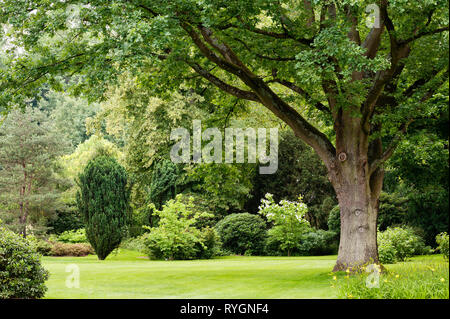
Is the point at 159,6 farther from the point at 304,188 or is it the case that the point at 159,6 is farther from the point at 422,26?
the point at 304,188

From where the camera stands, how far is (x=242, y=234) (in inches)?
1003

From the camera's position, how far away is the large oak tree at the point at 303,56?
9.65 meters

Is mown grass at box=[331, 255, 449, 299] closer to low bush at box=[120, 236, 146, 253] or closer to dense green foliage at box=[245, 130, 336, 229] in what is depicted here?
low bush at box=[120, 236, 146, 253]

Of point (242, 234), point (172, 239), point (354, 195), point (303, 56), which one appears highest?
point (303, 56)

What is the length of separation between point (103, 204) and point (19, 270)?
1280 centimetres

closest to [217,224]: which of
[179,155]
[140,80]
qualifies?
[179,155]

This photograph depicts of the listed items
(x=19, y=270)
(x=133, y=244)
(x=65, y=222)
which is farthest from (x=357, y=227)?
(x=65, y=222)

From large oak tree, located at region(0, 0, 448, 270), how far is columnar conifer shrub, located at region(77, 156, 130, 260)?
858cm

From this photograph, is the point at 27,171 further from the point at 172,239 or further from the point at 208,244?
the point at 208,244

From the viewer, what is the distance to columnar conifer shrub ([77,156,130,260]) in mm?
20938

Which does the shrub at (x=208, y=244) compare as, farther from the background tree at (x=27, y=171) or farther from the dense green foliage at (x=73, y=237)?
the background tree at (x=27, y=171)

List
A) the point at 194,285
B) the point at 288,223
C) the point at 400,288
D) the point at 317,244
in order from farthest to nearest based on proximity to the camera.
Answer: the point at 288,223, the point at 317,244, the point at 194,285, the point at 400,288

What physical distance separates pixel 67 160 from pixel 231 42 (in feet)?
102

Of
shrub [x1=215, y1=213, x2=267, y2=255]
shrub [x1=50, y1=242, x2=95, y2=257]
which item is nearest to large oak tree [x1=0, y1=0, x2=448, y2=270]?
shrub [x1=215, y1=213, x2=267, y2=255]
